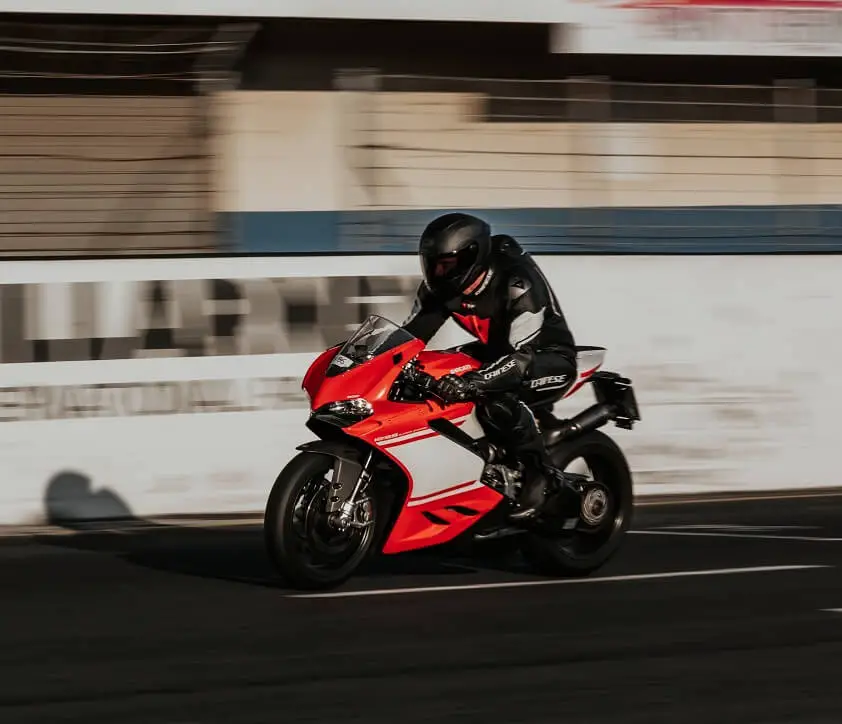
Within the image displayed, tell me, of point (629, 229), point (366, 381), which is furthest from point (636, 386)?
point (366, 381)

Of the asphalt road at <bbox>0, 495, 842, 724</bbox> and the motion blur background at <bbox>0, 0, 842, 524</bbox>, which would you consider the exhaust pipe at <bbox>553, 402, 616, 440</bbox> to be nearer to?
the asphalt road at <bbox>0, 495, 842, 724</bbox>

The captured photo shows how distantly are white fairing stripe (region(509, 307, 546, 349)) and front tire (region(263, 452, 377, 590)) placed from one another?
106cm

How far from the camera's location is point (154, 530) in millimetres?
10328

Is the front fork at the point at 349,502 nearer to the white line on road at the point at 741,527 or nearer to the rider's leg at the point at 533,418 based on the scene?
the rider's leg at the point at 533,418

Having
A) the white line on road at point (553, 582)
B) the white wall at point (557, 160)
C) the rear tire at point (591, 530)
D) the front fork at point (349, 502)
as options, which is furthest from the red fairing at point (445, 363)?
the white wall at point (557, 160)

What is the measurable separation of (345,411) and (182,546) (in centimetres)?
275

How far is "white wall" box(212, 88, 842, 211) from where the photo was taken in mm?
11594

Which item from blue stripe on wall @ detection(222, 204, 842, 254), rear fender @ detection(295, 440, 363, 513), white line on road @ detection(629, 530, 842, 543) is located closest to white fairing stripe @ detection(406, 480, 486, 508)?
rear fender @ detection(295, 440, 363, 513)

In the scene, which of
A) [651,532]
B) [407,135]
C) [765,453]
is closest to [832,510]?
[765,453]

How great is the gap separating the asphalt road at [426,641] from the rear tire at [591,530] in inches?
6.2

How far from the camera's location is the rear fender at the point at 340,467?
277 inches

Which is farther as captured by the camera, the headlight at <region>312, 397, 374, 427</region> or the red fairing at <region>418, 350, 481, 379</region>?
the red fairing at <region>418, 350, 481, 379</region>

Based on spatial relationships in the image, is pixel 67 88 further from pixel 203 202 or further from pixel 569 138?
pixel 569 138

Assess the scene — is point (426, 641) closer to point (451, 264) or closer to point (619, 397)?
point (451, 264)
